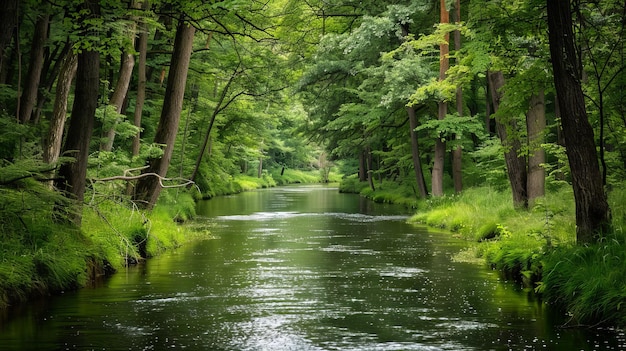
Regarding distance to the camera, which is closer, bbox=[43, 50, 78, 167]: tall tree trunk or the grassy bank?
the grassy bank

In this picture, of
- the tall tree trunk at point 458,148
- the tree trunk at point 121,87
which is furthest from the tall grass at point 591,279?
the tall tree trunk at point 458,148

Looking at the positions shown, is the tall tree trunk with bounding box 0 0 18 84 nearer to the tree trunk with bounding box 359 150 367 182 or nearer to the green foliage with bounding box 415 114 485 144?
the green foliage with bounding box 415 114 485 144

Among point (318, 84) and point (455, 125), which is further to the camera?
point (318, 84)

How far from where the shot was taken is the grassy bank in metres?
11.0

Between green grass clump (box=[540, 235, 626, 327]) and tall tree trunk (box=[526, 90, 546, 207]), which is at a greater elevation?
tall tree trunk (box=[526, 90, 546, 207])

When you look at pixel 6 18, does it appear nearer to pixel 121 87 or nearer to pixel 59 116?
pixel 59 116

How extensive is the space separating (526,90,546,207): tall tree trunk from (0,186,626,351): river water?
299 centimetres

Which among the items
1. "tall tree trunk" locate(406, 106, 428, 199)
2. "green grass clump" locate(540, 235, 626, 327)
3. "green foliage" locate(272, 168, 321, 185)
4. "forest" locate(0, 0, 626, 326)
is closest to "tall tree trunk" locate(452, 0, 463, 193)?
"forest" locate(0, 0, 626, 326)

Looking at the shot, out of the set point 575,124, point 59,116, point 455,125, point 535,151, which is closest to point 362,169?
point 455,125

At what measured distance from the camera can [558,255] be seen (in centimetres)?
1110

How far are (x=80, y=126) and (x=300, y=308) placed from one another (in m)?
5.83

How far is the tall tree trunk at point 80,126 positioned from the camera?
13.7 metres

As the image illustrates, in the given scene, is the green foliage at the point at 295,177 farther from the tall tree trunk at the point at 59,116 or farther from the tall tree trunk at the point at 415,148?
the tall tree trunk at the point at 59,116

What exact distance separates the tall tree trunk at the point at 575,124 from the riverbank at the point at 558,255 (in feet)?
1.11
